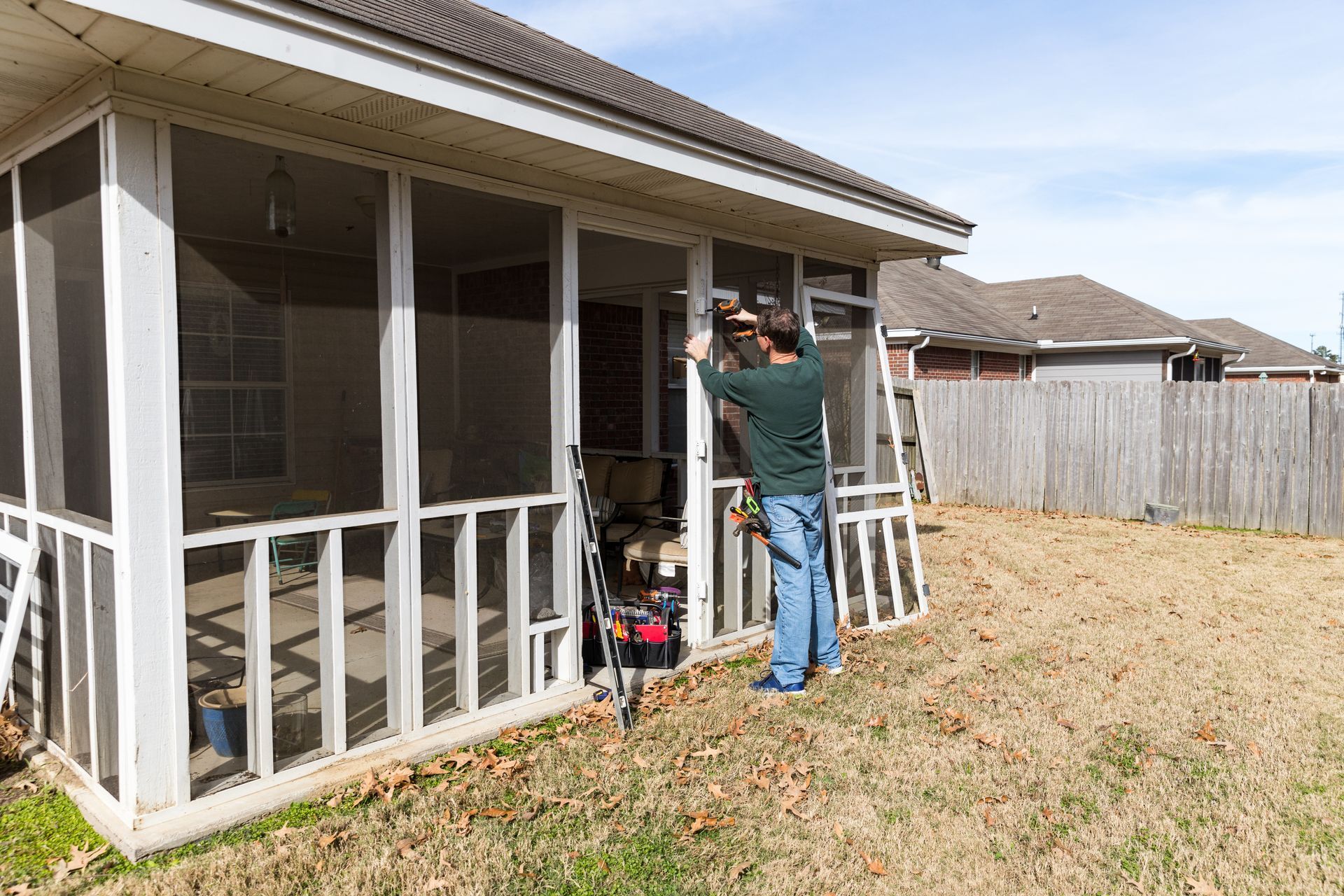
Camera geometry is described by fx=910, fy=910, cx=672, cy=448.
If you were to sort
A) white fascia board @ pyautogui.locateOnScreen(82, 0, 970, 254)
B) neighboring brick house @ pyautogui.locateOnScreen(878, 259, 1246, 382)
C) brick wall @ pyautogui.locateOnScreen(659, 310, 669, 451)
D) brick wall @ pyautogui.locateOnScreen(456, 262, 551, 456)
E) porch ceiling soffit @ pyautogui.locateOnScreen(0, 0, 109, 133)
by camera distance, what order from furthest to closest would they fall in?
1. neighboring brick house @ pyautogui.locateOnScreen(878, 259, 1246, 382)
2. brick wall @ pyautogui.locateOnScreen(659, 310, 669, 451)
3. brick wall @ pyautogui.locateOnScreen(456, 262, 551, 456)
4. white fascia board @ pyautogui.locateOnScreen(82, 0, 970, 254)
5. porch ceiling soffit @ pyautogui.locateOnScreen(0, 0, 109, 133)

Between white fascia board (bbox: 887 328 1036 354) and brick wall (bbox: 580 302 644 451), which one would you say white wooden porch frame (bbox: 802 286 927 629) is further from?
white fascia board (bbox: 887 328 1036 354)

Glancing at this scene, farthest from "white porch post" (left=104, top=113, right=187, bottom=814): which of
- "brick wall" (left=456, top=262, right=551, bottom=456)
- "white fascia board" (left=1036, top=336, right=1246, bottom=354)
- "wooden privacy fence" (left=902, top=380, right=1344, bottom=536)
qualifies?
"white fascia board" (left=1036, top=336, right=1246, bottom=354)

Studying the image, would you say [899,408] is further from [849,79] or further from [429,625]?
[429,625]

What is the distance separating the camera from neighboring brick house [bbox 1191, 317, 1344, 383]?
2778cm

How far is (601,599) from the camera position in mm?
4500

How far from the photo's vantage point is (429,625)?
4211mm

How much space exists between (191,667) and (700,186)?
331cm

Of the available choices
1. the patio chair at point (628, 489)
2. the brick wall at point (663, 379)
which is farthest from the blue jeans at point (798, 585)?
the brick wall at point (663, 379)

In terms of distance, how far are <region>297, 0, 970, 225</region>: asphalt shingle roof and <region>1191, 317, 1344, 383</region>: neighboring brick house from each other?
2645cm

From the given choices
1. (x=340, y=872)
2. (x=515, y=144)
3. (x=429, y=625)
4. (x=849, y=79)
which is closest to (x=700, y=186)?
(x=515, y=144)

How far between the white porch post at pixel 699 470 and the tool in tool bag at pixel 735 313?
151 millimetres

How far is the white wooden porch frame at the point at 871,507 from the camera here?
6.26 metres

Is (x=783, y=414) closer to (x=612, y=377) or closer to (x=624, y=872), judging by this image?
(x=624, y=872)

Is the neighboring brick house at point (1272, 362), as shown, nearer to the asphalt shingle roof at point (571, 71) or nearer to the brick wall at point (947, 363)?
the brick wall at point (947, 363)
